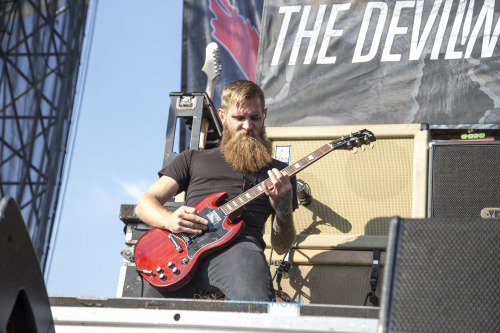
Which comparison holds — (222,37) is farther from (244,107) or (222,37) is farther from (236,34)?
(244,107)

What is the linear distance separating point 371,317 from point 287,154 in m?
1.99

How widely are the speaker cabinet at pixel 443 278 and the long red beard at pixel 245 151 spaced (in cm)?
148

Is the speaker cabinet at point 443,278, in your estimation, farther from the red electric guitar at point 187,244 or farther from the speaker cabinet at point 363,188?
the speaker cabinet at point 363,188

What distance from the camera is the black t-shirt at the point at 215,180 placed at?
2711mm

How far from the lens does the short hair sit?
114 inches

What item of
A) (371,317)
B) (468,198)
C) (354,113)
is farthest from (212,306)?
(354,113)

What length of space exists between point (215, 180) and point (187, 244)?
36 centimetres

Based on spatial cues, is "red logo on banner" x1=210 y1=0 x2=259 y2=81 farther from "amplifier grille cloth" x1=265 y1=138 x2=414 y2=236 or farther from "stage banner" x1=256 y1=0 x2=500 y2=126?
"amplifier grille cloth" x1=265 y1=138 x2=414 y2=236

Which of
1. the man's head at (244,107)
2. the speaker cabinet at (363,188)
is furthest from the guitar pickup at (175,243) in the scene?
the speaker cabinet at (363,188)

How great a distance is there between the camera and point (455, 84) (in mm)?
3545

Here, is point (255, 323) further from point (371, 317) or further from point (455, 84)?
point (455, 84)

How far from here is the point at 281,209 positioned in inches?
104

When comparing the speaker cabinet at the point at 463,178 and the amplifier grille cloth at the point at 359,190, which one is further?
the amplifier grille cloth at the point at 359,190

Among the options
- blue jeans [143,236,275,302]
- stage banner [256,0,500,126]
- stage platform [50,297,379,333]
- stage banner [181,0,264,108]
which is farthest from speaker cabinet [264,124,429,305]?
stage banner [181,0,264,108]
